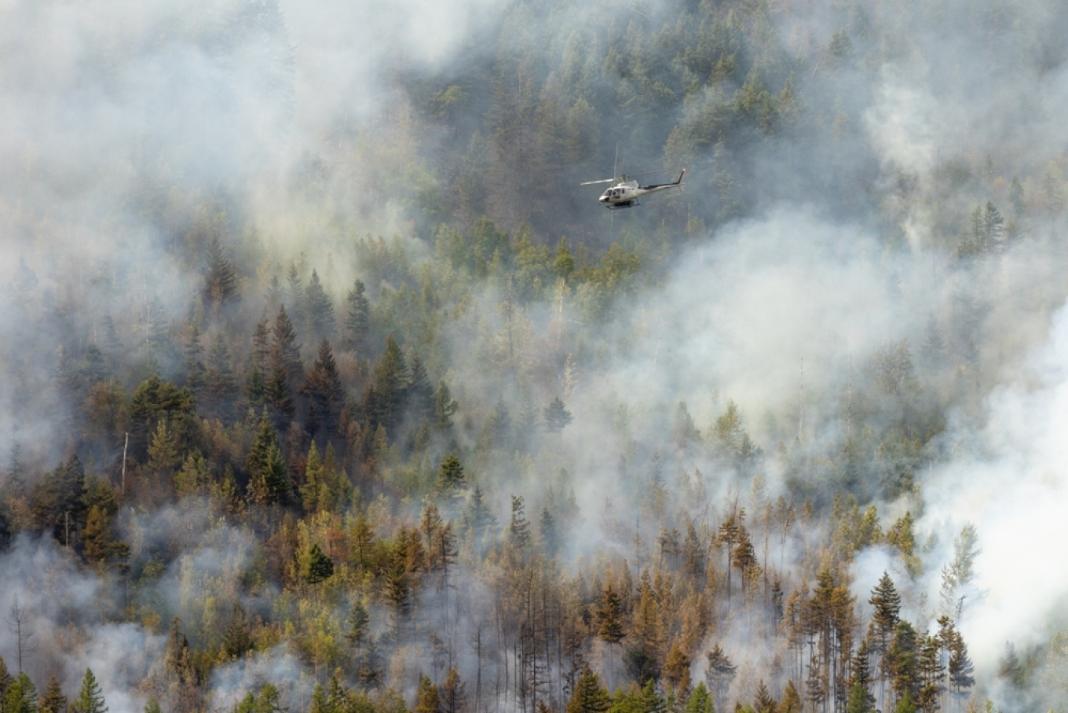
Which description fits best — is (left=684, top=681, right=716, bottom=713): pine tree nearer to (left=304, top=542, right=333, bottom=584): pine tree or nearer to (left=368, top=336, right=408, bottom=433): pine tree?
(left=304, top=542, right=333, bottom=584): pine tree

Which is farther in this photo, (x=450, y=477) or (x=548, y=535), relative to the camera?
(x=548, y=535)

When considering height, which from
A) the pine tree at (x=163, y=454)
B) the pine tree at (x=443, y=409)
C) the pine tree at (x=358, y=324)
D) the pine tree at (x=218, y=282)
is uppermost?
the pine tree at (x=218, y=282)

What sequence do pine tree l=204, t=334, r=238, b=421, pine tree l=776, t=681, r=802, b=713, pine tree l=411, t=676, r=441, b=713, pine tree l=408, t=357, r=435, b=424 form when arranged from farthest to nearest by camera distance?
pine tree l=408, t=357, r=435, b=424
pine tree l=204, t=334, r=238, b=421
pine tree l=776, t=681, r=802, b=713
pine tree l=411, t=676, r=441, b=713

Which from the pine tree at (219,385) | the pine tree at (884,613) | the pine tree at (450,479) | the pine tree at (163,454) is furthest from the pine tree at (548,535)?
the pine tree at (163,454)

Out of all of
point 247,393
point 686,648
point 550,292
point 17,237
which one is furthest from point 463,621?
point 17,237

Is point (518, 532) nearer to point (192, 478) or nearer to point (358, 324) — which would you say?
point (192, 478)

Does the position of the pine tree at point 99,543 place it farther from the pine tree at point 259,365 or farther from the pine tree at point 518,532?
the pine tree at point 518,532

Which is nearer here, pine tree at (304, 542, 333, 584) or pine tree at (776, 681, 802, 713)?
pine tree at (776, 681, 802, 713)

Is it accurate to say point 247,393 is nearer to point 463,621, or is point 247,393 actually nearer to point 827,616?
point 463,621

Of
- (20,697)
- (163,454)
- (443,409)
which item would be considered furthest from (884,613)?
(20,697)

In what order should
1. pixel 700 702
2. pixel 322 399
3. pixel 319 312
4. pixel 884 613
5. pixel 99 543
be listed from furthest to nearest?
pixel 319 312, pixel 322 399, pixel 884 613, pixel 99 543, pixel 700 702

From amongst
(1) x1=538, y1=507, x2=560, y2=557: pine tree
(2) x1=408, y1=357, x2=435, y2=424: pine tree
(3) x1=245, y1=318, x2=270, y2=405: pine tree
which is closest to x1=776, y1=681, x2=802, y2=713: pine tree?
(1) x1=538, y1=507, x2=560, y2=557: pine tree
